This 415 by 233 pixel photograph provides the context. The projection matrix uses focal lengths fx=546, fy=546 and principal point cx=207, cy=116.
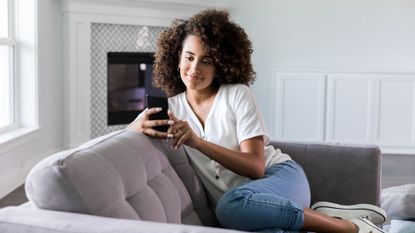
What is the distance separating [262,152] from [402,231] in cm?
66

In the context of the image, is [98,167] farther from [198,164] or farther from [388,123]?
[388,123]

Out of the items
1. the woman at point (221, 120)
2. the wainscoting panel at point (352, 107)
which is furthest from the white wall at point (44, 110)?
the wainscoting panel at point (352, 107)

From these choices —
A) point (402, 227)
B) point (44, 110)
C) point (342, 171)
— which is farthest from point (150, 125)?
point (44, 110)

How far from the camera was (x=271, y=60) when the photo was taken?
5879 millimetres

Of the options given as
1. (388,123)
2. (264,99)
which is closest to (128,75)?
(264,99)

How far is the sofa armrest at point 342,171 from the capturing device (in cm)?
223

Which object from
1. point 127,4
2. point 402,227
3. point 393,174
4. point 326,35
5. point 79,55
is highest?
point 127,4

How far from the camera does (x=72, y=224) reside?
1.15 meters

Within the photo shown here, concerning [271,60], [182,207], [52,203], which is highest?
[271,60]

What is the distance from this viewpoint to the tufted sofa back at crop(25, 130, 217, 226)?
4.08 feet

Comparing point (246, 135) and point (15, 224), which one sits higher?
point (246, 135)

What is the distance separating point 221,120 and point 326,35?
4.10 m

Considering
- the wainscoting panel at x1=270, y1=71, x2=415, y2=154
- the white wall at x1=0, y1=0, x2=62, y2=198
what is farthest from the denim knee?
the wainscoting panel at x1=270, y1=71, x2=415, y2=154

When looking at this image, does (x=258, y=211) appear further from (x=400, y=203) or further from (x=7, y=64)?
(x=7, y=64)
